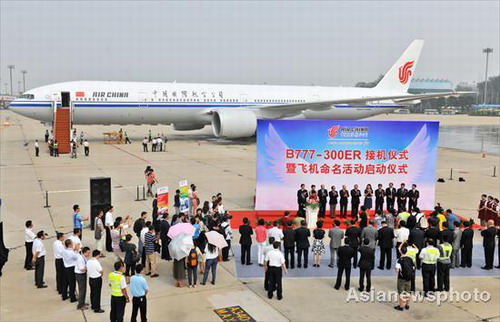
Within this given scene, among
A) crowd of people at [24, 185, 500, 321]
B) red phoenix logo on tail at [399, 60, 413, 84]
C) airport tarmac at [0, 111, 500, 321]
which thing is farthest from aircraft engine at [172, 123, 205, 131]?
crowd of people at [24, 185, 500, 321]

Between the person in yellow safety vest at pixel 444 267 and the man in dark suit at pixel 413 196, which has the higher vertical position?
the man in dark suit at pixel 413 196

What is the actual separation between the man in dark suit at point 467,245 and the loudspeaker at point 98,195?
10.7 metres

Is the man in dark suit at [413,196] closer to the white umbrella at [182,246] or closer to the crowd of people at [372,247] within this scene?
the crowd of people at [372,247]

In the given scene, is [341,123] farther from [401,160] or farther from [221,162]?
[221,162]

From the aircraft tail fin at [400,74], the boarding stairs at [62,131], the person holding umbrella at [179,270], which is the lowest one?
the person holding umbrella at [179,270]

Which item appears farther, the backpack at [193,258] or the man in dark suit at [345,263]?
the man in dark suit at [345,263]

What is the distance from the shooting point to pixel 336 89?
44469 mm

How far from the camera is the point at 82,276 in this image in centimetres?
916

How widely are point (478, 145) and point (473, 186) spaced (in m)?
23.5

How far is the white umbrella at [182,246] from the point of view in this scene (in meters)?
10.4

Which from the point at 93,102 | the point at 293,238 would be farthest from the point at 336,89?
the point at 293,238

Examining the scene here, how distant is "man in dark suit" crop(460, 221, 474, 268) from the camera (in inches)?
463

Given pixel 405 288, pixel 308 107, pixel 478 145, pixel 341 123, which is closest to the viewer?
pixel 405 288

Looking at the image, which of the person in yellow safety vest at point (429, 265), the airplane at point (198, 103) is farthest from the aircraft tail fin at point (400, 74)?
the person in yellow safety vest at point (429, 265)
